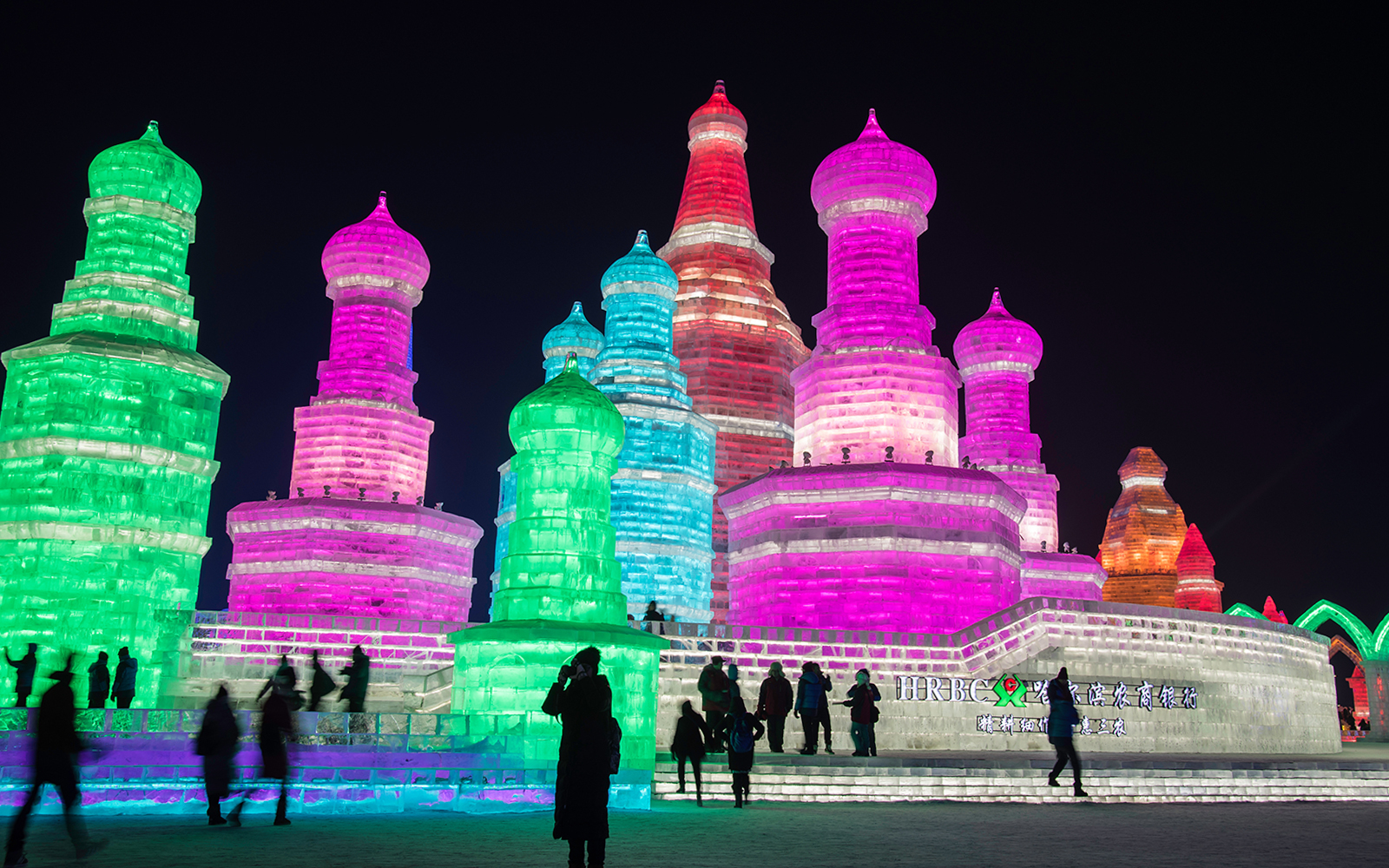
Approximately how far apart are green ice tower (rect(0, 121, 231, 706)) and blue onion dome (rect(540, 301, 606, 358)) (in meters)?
17.6

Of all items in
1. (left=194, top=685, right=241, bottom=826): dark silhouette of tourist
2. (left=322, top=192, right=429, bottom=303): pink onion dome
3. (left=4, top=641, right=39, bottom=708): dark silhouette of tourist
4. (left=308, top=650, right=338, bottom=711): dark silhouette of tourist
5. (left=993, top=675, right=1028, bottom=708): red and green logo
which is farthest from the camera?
(left=322, top=192, right=429, bottom=303): pink onion dome

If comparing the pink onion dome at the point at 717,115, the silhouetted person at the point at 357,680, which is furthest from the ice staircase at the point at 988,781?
the pink onion dome at the point at 717,115

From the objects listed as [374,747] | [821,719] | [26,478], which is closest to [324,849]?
[374,747]

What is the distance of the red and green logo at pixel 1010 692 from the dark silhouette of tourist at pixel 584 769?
15897mm

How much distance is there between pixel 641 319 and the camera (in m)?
37.9

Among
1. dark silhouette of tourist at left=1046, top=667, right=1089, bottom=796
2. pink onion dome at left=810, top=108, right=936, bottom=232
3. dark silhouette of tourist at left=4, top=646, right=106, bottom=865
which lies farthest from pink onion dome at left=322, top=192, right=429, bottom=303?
dark silhouette of tourist at left=4, top=646, right=106, bottom=865

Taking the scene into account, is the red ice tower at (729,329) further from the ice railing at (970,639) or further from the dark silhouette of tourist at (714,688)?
the dark silhouette of tourist at (714,688)

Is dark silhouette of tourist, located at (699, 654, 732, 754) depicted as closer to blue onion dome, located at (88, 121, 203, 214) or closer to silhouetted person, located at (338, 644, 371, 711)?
silhouetted person, located at (338, 644, 371, 711)

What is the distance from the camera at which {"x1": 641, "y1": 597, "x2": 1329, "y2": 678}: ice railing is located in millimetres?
22594

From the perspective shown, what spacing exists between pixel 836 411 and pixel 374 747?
1889cm

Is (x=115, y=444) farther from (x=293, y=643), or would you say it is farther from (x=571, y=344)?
(x=571, y=344)

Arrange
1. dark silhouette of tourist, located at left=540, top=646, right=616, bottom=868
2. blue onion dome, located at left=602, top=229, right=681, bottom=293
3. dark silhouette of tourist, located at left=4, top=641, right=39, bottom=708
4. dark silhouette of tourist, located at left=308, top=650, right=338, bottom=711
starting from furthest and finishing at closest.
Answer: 1. blue onion dome, located at left=602, top=229, right=681, bottom=293
2. dark silhouette of tourist, located at left=4, top=641, right=39, bottom=708
3. dark silhouette of tourist, located at left=308, top=650, right=338, bottom=711
4. dark silhouette of tourist, located at left=540, top=646, right=616, bottom=868

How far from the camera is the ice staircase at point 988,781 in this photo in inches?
647

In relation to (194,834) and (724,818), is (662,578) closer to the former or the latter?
(724,818)
